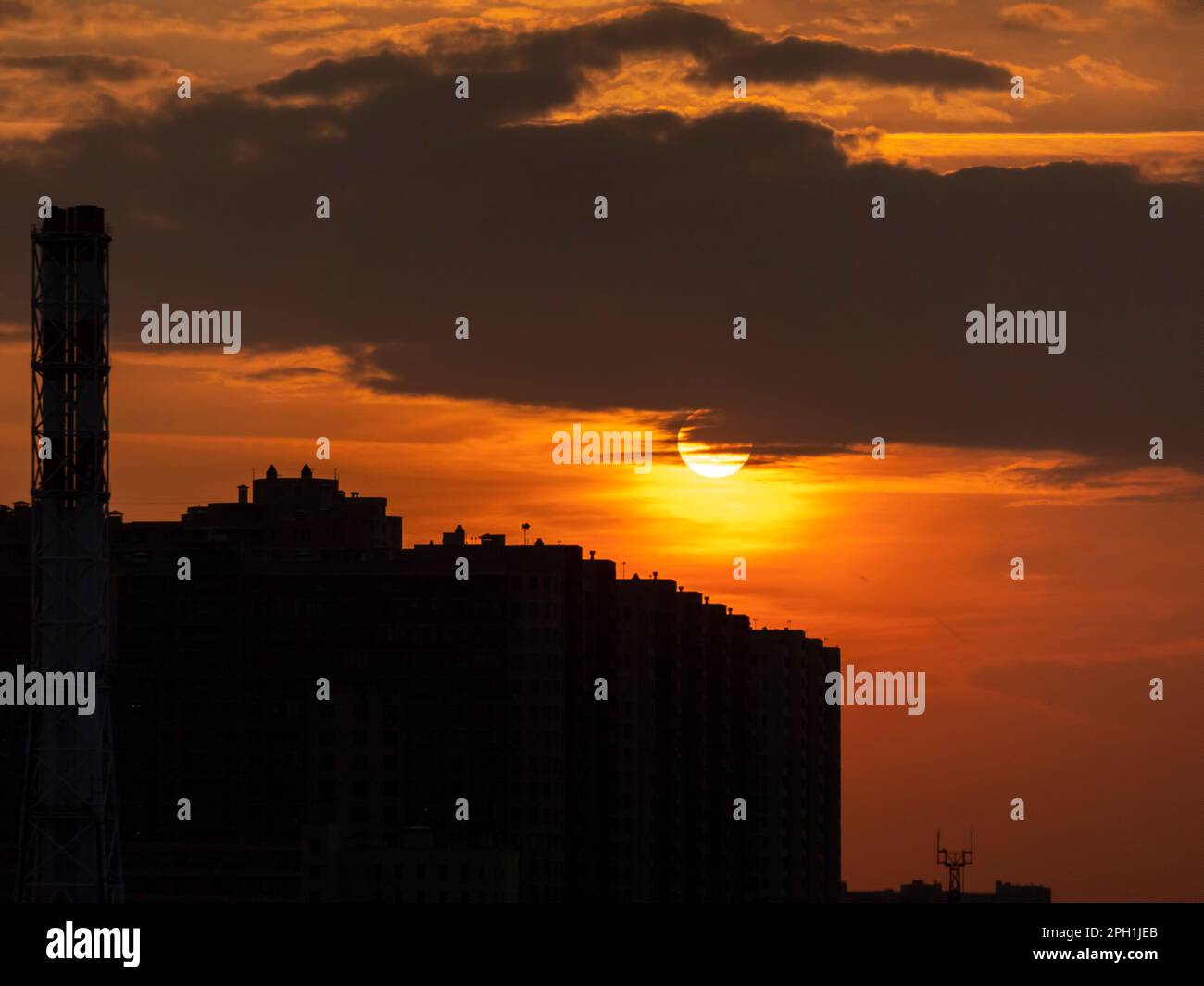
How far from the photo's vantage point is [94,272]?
5719 inches

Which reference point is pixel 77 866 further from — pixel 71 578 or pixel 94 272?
pixel 94 272

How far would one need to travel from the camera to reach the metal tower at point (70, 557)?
464 feet

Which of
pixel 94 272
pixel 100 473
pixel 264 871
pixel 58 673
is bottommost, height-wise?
pixel 264 871

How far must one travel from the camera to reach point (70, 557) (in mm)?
141500

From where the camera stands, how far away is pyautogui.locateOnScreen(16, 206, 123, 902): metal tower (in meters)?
141
